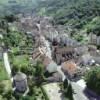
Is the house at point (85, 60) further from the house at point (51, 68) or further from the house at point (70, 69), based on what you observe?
the house at point (51, 68)

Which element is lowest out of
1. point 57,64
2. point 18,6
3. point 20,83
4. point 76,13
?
point 57,64

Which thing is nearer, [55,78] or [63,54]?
[55,78]

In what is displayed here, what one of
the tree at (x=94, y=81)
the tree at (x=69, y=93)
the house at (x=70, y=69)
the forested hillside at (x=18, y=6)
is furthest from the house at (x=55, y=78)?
the forested hillside at (x=18, y=6)

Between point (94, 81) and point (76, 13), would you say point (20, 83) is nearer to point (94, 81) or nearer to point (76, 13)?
point (94, 81)

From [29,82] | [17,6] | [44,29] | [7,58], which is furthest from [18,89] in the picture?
[17,6]

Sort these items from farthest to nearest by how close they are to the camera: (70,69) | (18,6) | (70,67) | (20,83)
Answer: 1. (18,6)
2. (70,67)
3. (70,69)
4. (20,83)

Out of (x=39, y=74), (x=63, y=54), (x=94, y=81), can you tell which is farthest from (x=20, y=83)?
(x=63, y=54)
